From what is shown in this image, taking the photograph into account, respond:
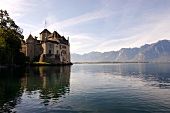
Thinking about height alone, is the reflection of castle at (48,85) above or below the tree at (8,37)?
below

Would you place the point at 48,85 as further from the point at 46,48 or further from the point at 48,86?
the point at 46,48

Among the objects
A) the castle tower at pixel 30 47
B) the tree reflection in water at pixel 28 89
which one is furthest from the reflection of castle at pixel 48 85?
the castle tower at pixel 30 47

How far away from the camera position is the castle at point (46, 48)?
474 ft

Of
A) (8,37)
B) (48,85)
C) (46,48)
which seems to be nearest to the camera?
(48,85)

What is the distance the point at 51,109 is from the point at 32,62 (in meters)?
133

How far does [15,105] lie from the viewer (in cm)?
2138

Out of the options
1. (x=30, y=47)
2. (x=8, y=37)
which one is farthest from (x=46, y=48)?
(x=8, y=37)

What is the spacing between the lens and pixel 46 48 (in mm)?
144000

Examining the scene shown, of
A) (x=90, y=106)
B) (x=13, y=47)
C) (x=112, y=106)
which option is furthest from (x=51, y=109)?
(x=13, y=47)

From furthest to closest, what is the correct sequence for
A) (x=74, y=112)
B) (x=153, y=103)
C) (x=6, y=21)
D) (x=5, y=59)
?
1. (x=6, y=21)
2. (x=5, y=59)
3. (x=153, y=103)
4. (x=74, y=112)

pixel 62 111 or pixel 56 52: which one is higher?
pixel 56 52

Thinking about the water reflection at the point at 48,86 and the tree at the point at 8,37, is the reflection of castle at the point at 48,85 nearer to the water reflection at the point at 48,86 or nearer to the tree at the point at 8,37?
the water reflection at the point at 48,86

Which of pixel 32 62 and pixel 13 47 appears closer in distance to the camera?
pixel 13 47

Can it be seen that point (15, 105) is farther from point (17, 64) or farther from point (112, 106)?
point (17, 64)
